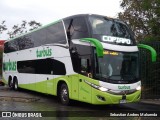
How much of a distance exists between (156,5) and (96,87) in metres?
11.7

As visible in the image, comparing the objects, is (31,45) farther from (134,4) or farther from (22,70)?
(134,4)

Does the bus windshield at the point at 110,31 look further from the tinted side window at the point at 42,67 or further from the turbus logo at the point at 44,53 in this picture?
the turbus logo at the point at 44,53

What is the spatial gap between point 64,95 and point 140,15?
585 inches

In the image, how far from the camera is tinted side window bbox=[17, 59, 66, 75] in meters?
15.7

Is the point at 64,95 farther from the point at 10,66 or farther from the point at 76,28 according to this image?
the point at 10,66

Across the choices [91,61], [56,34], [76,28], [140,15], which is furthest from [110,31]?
[140,15]

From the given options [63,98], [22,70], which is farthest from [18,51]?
[63,98]

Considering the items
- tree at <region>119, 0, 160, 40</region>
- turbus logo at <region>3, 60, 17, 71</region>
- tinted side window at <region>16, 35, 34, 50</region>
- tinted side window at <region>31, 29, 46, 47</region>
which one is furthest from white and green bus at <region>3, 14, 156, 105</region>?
tree at <region>119, 0, 160, 40</region>

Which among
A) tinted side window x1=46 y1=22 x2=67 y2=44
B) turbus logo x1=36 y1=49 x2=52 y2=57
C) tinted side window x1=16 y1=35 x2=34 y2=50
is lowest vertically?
turbus logo x1=36 y1=49 x2=52 y2=57

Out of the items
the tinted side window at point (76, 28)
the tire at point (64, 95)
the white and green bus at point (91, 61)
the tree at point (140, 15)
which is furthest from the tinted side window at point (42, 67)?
the tree at point (140, 15)

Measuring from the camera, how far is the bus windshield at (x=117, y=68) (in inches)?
508

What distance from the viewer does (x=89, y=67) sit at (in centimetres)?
1315

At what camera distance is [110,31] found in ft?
45.2

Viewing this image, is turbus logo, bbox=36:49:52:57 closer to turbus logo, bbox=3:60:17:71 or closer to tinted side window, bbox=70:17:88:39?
tinted side window, bbox=70:17:88:39
